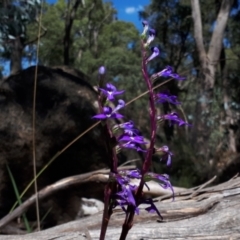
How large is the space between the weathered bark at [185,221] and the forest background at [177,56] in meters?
0.32

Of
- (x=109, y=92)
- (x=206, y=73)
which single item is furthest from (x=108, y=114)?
(x=206, y=73)

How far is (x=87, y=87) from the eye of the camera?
637 cm

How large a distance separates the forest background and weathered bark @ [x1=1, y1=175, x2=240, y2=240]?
0.32 m

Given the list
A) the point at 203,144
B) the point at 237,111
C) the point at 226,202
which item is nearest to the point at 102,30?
the point at 237,111

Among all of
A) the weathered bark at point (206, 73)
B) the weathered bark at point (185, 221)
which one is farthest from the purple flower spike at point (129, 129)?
the weathered bark at point (206, 73)

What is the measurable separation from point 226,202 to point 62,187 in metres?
1.69

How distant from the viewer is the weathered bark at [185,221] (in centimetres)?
186

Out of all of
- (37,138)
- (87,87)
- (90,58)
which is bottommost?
(37,138)

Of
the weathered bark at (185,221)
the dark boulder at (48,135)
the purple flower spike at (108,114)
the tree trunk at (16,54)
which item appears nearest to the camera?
the purple flower spike at (108,114)

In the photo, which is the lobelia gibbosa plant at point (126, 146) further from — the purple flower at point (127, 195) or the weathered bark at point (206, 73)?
the weathered bark at point (206, 73)

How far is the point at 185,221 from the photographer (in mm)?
2012

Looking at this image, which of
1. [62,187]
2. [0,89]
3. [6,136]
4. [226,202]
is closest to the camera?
[226,202]

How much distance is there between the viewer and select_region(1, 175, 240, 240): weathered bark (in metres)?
1.86

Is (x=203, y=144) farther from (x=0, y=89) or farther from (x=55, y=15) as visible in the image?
(x=55, y=15)
